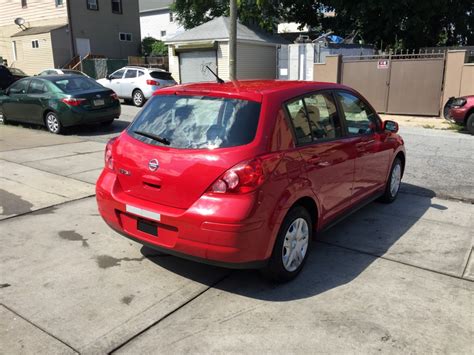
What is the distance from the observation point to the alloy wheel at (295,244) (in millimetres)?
3637

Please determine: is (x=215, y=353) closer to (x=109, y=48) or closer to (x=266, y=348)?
(x=266, y=348)

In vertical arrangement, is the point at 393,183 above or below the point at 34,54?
below

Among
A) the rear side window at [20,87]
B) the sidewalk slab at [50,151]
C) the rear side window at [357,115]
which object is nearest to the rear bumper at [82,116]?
the sidewalk slab at [50,151]

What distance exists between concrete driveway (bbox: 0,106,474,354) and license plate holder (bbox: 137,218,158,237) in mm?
454

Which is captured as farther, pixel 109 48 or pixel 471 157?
pixel 109 48

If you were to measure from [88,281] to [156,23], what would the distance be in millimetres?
47013

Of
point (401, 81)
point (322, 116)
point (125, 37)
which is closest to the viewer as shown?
point (322, 116)

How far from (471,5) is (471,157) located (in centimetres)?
2025

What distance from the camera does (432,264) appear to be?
4.14 metres

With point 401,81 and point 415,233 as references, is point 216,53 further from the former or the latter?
point 415,233

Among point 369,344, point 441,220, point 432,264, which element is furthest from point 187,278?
point 441,220

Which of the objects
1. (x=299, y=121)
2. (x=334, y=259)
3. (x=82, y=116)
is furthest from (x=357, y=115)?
(x=82, y=116)

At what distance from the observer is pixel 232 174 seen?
3.24 meters

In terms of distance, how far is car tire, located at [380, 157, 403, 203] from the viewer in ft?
18.8
